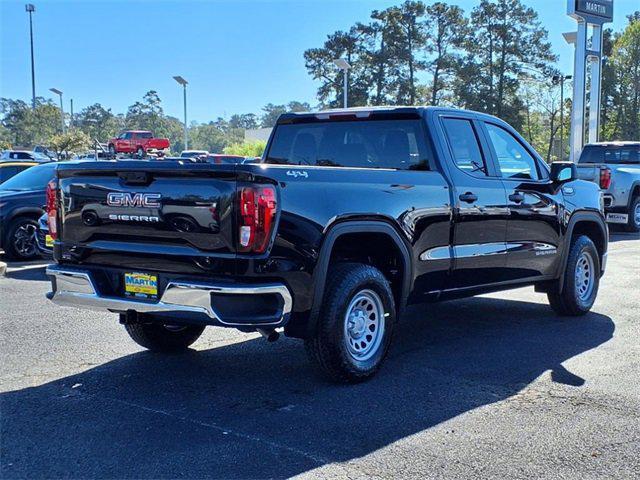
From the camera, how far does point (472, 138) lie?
20.9 feet

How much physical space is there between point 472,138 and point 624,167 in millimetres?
11205

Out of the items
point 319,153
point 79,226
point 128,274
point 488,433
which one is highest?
point 319,153

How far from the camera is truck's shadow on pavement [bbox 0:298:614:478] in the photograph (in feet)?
12.6

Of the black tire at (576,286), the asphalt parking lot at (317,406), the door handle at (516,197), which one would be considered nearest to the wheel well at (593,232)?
the black tire at (576,286)

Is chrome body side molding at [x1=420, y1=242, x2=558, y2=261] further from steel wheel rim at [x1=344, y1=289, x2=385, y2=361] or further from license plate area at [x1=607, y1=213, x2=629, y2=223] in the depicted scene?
license plate area at [x1=607, y1=213, x2=629, y2=223]

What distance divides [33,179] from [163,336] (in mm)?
7600

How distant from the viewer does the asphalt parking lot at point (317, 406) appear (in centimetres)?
382

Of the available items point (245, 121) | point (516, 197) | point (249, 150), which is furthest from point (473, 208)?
point (245, 121)

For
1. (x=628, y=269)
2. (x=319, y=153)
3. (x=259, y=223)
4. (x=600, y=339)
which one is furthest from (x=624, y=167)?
(x=259, y=223)

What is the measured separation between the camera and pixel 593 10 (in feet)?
73.5

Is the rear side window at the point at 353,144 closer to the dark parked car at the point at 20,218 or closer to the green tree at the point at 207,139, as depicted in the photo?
the dark parked car at the point at 20,218

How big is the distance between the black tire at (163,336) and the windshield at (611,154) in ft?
46.1

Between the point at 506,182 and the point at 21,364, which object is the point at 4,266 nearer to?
the point at 21,364

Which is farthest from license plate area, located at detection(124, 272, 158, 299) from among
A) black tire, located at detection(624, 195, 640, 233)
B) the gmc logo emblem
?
black tire, located at detection(624, 195, 640, 233)
